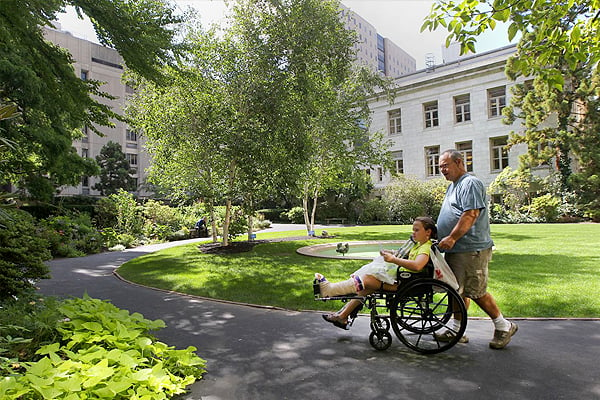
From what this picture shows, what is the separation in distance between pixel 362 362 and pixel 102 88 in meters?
58.1

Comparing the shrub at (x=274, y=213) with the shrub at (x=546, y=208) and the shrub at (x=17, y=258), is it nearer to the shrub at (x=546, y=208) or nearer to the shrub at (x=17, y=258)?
the shrub at (x=546, y=208)

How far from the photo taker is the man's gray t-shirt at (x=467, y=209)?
13.2ft

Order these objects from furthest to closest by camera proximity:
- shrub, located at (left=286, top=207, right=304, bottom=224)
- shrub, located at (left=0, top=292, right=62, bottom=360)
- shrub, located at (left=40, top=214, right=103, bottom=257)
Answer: shrub, located at (left=286, top=207, right=304, bottom=224) → shrub, located at (left=40, top=214, right=103, bottom=257) → shrub, located at (left=0, top=292, right=62, bottom=360)

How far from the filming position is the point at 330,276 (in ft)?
27.5

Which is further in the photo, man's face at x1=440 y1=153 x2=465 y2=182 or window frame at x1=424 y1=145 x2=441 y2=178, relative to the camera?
window frame at x1=424 y1=145 x2=441 y2=178

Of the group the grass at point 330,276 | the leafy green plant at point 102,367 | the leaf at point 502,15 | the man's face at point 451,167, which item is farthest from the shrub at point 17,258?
the leaf at point 502,15

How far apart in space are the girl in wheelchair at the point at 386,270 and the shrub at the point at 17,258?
409cm

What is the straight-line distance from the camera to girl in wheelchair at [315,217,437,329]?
403cm

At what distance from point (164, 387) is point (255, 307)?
10.5 feet

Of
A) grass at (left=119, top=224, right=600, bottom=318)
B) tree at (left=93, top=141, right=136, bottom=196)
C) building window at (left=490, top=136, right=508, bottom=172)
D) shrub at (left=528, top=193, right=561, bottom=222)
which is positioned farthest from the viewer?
tree at (left=93, top=141, right=136, bottom=196)

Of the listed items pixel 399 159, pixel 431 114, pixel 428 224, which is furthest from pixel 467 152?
pixel 428 224

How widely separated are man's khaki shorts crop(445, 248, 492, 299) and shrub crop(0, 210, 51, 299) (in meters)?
5.41

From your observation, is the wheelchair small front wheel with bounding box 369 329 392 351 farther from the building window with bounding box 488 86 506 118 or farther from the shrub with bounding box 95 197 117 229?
the building window with bounding box 488 86 506 118

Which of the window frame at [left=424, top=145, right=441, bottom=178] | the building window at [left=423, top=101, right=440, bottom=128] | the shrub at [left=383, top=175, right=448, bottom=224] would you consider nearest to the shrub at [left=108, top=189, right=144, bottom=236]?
the shrub at [left=383, top=175, right=448, bottom=224]
